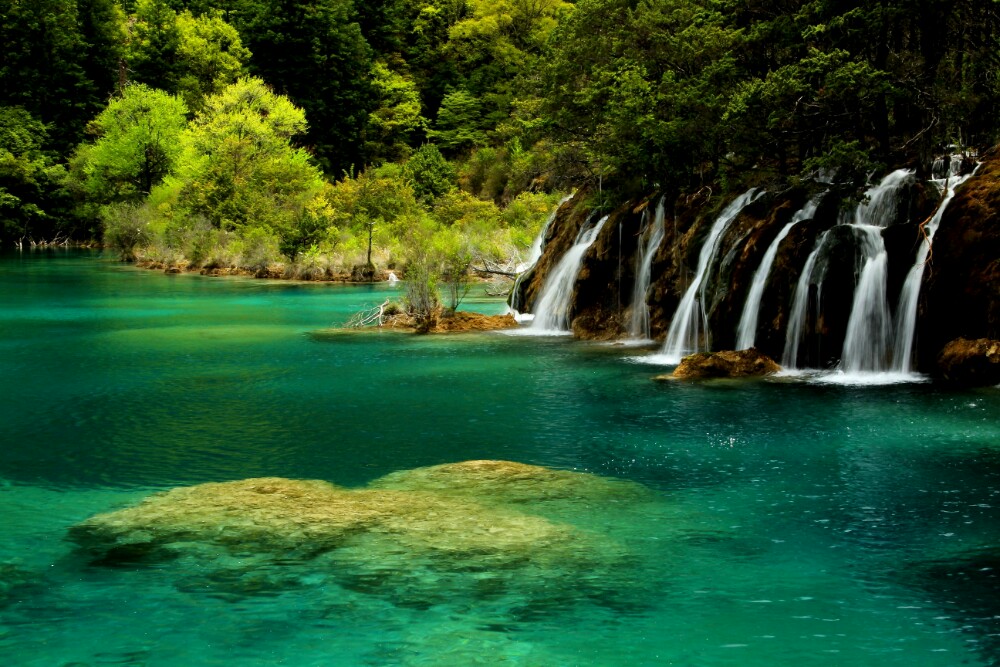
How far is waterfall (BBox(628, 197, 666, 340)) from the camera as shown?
24.4 meters

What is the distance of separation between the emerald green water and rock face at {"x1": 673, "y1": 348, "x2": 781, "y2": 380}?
73 cm

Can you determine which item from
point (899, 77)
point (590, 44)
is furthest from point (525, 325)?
point (899, 77)

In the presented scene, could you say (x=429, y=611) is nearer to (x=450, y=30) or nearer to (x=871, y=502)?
(x=871, y=502)

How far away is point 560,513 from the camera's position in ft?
32.0

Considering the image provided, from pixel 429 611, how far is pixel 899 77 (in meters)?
16.7

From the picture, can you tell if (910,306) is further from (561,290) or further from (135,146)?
(135,146)

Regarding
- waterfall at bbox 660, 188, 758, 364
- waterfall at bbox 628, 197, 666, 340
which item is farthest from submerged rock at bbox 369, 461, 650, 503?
waterfall at bbox 628, 197, 666, 340

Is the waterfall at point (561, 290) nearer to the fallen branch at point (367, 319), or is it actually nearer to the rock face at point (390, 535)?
the fallen branch at point (367, 319)

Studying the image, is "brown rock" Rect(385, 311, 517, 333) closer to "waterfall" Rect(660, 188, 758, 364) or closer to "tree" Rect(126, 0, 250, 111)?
"waterfall" Rect(660, 188, 758, 364)

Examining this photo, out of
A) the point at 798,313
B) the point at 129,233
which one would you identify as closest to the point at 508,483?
the point at 798,313

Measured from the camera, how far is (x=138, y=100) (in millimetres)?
70625

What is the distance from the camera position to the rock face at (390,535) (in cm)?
789

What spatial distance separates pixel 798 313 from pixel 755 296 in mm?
1178

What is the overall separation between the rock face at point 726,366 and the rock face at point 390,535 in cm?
716
